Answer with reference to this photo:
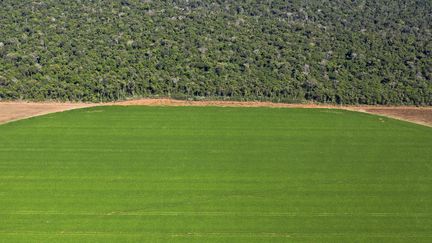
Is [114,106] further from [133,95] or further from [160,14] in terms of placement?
[160,14]

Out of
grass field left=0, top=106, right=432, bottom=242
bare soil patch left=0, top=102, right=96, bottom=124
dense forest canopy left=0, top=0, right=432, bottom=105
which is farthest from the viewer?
dense forest canopy left=0, top=0, right=432, bottom=105

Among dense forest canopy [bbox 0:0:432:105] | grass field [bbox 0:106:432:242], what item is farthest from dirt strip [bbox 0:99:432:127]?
grass field [bbox 0:106:432:242]

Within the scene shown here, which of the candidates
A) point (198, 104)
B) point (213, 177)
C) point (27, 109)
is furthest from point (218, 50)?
point (213, 177)

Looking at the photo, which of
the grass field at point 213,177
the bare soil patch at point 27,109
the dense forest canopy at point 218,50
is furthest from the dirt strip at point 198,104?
the grass field at point 213,177

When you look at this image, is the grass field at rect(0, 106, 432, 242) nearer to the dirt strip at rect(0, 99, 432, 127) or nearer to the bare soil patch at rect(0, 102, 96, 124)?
the bare soil patch at rect(0, 102, 96, 124)

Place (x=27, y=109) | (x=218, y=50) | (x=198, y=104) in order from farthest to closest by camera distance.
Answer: (x=218, y=50), (x=198, y=104), (x=27, y=109)

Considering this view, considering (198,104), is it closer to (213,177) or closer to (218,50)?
(218,50)

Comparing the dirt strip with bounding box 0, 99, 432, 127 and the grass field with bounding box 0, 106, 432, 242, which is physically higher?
the grass field with bounding box 0, 106, 432, 242
